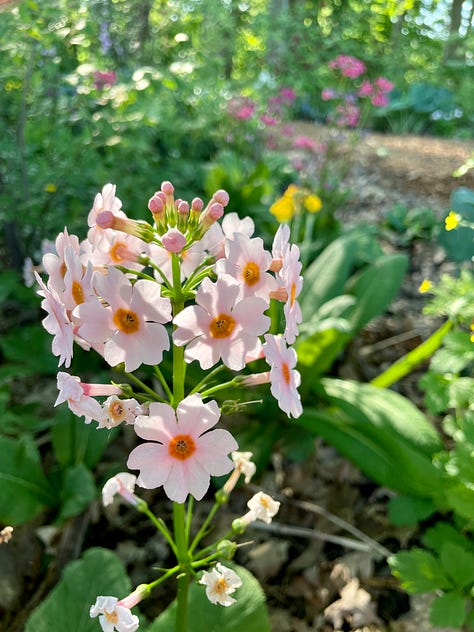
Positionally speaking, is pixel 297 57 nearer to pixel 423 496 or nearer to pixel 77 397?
pixel 423 496

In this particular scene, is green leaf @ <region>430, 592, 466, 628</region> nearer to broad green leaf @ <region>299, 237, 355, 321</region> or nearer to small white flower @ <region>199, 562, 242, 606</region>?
small white flower @ <region>199, 562, 242, 606</region>

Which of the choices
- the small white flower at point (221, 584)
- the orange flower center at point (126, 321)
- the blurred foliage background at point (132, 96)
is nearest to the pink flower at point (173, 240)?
the orange flower center at point (126, 321)

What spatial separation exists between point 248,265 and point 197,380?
3.92 feet

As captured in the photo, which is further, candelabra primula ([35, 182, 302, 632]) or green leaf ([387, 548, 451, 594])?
green leaf ([387, 548, 451, 594])

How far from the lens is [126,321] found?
802mm

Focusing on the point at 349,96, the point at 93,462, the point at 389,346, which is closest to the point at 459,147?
the point at 349,96

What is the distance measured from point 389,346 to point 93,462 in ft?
4.41

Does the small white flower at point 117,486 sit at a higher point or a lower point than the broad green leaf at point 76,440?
higher

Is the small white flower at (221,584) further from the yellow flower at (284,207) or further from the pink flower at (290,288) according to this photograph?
the yellow flower at (284,207)

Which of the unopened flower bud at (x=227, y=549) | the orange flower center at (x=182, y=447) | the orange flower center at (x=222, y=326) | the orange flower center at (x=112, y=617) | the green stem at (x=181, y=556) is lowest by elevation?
the green stem at (x=181, y=556)

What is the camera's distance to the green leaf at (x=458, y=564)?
1.38 m

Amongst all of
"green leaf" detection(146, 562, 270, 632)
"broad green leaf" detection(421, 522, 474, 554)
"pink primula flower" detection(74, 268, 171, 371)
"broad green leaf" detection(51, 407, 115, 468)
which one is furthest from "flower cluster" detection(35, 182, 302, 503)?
"broad green leaf" detection(51, 407, 115, 468)

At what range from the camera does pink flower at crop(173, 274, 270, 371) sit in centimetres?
79

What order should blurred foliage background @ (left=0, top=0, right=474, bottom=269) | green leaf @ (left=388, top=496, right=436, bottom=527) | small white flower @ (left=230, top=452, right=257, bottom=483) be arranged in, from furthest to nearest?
blurred foliage background @ (left=0, top=0, right=474, bottom=269) < green leaf @ (left=388, top=496, right=436, bottom=527) < small white flower @ (left=230, top=452, right=257, bottom=483)
